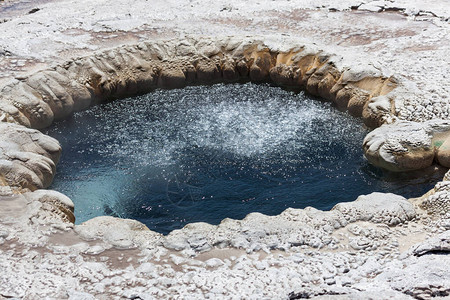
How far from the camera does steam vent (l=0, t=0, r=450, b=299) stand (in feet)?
14.2

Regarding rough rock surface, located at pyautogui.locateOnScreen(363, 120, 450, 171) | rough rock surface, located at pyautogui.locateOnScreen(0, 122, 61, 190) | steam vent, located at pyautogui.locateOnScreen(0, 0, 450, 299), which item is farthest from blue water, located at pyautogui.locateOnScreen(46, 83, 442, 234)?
rough rock surface, located at pyautogui.locateOnScreen(0, 122, 61, 190)

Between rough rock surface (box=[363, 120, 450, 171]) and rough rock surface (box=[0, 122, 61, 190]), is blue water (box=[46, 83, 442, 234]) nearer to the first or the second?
rough rock surface (box=[363, 120, 450, 171])

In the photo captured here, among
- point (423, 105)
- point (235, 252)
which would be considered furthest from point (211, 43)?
point (235, 252)

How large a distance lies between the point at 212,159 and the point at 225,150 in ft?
0.95

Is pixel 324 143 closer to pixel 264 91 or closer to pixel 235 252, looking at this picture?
pixel 264 91

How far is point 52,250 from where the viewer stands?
4590mm

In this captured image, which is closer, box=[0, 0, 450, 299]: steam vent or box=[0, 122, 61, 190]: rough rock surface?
box=[0, 0, 450, 299]: steam vent

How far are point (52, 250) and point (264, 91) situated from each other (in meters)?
5.53

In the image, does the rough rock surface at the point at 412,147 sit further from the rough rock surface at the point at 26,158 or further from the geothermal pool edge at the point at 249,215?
the rough rock surface at the point at 26,158

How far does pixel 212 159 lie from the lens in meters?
7.20

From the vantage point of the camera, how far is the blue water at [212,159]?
6.38 meters

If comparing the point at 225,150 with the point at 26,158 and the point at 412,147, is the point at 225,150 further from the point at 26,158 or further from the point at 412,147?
the point at 26,158

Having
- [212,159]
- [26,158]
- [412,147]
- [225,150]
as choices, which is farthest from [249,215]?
[26,158]

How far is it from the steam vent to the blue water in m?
0.03
